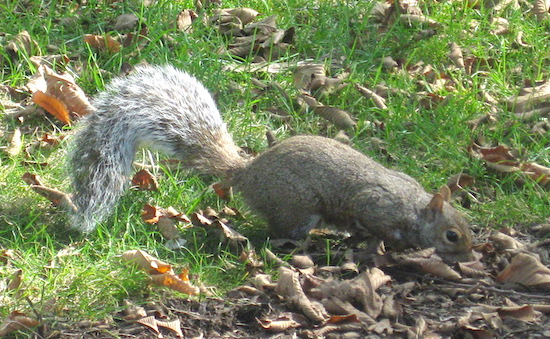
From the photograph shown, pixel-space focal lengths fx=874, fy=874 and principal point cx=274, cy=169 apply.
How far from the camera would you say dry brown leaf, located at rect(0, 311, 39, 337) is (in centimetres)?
300

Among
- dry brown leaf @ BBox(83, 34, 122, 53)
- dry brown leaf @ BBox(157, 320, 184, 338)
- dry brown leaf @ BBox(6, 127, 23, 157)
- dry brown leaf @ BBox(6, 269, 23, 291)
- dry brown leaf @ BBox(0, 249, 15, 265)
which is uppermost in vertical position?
dry brown leaf @ BBox(83, 34, 122, 53)

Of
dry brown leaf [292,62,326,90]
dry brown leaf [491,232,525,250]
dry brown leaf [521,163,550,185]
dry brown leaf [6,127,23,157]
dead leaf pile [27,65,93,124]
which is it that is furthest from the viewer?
dry brown leaf [292,62,326,90]

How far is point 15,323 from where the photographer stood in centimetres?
301

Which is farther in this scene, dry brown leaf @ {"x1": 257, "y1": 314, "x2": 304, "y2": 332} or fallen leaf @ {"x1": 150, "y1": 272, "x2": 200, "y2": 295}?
fallen leaf @ {"x1": 150, "y1": 272, "x2": 200, "y2": 295}

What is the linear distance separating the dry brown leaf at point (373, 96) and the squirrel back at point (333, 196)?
41.9 inches

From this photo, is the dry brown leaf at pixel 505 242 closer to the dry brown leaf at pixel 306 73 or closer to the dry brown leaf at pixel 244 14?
the dry brown leaf at pixel 306 73

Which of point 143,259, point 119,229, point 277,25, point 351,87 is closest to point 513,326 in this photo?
point 143,259

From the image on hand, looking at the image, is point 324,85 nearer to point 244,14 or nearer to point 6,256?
point 244,14

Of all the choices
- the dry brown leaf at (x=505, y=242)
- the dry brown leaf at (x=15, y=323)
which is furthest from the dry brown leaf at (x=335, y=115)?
the dry brown leaf at (x=15, y=323)

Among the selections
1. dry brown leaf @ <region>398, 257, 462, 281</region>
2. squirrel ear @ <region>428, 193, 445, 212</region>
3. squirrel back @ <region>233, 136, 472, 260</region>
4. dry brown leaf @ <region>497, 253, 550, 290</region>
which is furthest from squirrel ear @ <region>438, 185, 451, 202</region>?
dry brown leaf @ <region>497, 253, 550, 290</region>

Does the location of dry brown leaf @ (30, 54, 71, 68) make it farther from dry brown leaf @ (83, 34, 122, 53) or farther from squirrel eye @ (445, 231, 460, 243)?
squirrel eye @ (445, 231, 460, 243)

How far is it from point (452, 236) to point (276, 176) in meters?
0.81

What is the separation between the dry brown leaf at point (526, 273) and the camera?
358 cm

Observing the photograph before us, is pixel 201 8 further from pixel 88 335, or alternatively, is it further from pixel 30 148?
pixel 88 335
